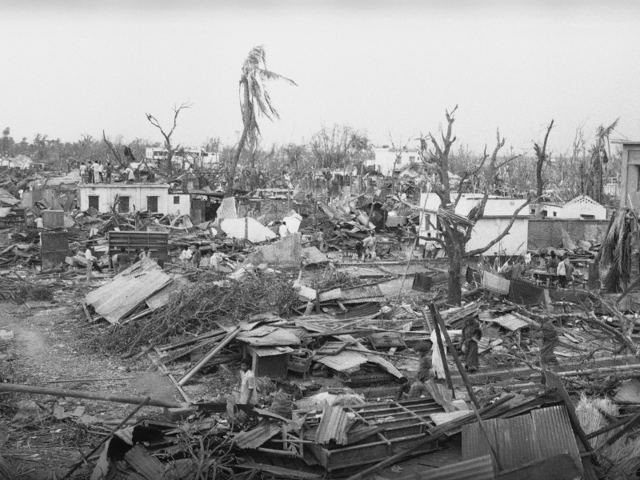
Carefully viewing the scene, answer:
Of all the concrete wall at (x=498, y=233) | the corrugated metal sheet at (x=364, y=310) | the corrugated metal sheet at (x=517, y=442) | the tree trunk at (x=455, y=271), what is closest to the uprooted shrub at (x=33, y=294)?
the corrugated metal sheet at (x=364, y=310)

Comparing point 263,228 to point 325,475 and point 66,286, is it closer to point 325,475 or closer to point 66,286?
point 66,286

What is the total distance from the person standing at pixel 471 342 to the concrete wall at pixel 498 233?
1411cm

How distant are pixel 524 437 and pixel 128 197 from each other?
2767 cm

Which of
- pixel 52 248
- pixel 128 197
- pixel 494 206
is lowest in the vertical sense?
pixel 52 248

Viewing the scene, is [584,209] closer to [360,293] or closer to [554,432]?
[360,293]

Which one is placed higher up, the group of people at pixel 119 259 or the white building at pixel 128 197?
the white building at pixel 128 197

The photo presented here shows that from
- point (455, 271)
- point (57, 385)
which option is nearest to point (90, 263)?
point (57, 385)

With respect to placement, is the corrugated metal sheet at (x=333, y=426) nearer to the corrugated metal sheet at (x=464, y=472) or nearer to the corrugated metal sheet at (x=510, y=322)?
the corrugated metal sheet at (x=464, y=472)

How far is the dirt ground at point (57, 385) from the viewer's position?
8.98 m

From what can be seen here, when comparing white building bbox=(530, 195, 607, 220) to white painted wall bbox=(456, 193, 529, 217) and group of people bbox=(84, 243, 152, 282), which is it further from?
group of people bbox=(84, 243, 152, 282)

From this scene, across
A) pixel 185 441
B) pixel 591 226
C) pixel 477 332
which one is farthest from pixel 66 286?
pixel 591 226

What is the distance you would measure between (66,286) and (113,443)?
1367cm

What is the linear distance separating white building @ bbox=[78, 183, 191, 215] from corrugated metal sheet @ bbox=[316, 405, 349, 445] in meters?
25.7

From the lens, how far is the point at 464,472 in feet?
21.9
